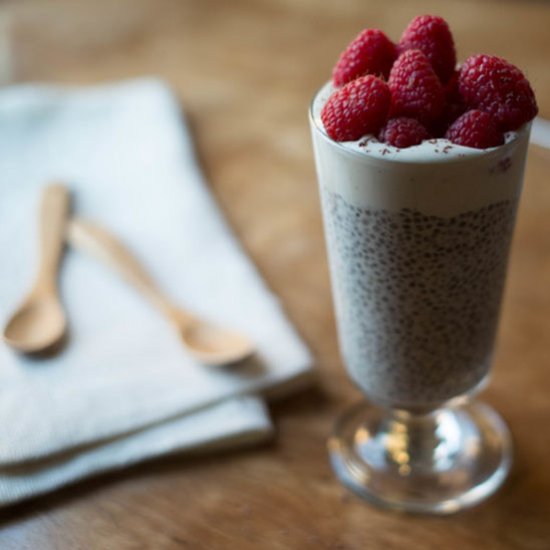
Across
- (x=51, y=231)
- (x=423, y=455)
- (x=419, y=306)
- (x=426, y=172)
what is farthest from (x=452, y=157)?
(x=51, y=231)

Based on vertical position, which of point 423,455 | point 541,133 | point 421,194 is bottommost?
point 423,455

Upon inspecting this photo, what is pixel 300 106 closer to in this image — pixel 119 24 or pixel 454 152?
pixel 119 24

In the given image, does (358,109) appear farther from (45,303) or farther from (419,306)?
(45,303)

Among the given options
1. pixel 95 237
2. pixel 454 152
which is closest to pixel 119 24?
pixel 95 237

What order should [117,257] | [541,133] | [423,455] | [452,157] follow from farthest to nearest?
[541,133] → [117,257] → [423,455] → [452,157]

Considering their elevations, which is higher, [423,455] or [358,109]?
[358,109]

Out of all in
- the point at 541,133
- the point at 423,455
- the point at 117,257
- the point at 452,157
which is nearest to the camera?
the point at 452,157

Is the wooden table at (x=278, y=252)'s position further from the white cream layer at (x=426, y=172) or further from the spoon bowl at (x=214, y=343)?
the white cream layer at (x=426, y=172)
